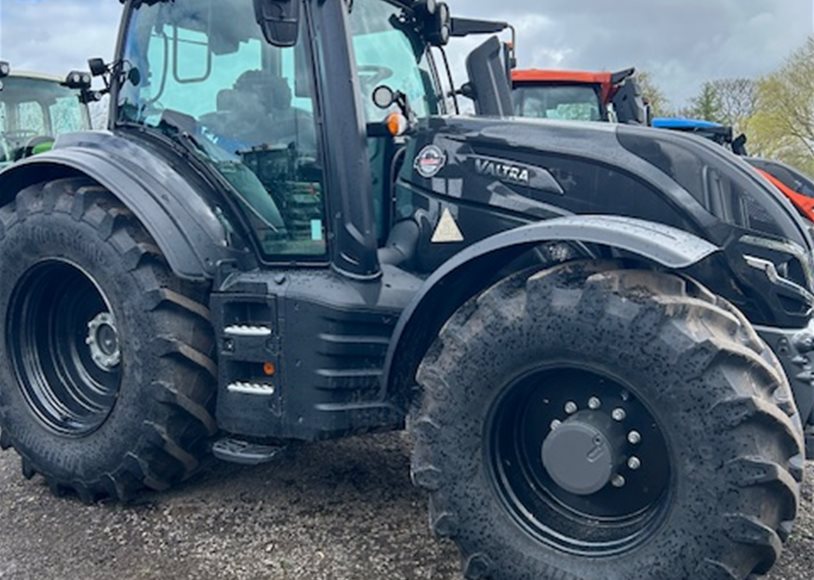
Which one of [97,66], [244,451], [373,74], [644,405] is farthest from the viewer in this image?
[97,66]

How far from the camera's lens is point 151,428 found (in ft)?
11.6

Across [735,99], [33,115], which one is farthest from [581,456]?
[735,99]

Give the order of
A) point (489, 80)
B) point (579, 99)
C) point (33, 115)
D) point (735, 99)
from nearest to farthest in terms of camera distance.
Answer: point (489, 80)
point (33, 115)
point (579, 99)
point (735, 99)

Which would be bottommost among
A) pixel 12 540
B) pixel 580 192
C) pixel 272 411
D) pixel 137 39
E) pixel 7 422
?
pixel 12 540

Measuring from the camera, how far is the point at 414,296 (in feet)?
10.5

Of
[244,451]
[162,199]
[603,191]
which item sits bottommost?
[244,451]

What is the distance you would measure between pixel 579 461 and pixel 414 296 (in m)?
0.87

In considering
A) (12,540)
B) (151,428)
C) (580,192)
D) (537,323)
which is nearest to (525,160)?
(580,192)

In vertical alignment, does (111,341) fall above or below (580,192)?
below

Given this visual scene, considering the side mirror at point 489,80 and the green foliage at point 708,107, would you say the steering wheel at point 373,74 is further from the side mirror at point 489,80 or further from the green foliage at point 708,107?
the green foliage at point 708,107

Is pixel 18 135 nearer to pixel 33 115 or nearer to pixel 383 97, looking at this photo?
pixel 33 115

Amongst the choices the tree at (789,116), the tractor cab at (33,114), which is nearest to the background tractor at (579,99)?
the tractor cab at (33,114)

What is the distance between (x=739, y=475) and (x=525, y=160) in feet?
4.52

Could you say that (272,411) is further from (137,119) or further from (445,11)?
(445,11)
